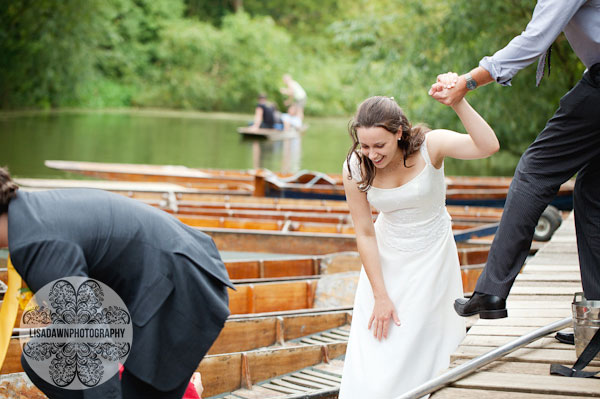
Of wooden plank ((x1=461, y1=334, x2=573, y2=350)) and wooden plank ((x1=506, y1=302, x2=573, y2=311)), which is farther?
wooden plank ((x1=506, y1=302, x2=573, y2=311))

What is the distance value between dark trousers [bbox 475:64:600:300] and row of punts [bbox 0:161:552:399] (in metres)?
1.13

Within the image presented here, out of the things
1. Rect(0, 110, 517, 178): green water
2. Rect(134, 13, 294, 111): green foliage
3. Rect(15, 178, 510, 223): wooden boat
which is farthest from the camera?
Rect(134, 13, 294, 111): green foliage

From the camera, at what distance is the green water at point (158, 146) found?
15352mm

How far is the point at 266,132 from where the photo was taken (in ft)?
61.4

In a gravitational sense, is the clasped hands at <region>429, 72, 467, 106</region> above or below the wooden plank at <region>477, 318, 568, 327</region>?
above

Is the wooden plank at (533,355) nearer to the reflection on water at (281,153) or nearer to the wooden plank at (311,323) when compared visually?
the wooden plank at (311,323)

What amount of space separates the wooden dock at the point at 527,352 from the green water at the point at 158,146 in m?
11.3

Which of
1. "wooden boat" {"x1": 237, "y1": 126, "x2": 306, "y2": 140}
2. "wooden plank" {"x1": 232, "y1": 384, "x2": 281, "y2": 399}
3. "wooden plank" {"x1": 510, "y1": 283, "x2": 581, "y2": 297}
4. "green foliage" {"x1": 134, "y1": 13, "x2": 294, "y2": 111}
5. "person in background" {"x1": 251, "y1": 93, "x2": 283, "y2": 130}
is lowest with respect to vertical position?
"wooden plank" {"x1": 232, "y1": 384, "x2": 281, "y2": 399}

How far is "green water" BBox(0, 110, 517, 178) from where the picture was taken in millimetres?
15352

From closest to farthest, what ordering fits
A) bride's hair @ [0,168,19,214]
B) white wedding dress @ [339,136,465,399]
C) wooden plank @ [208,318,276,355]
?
bride's hair @ [0,168,19,214] → white wedding dress @ [339,136,465,399] → wooden plank @ [208,318,276,355]

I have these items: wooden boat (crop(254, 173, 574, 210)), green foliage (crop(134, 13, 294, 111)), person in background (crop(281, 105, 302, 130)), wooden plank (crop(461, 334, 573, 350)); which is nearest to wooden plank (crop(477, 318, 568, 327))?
wooden plank (crop(461, 334, 573, 350))

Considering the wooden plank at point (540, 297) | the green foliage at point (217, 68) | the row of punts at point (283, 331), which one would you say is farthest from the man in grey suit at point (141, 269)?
the green foliage at point (217, 68)

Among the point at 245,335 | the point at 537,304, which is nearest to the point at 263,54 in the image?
the point at 245,335

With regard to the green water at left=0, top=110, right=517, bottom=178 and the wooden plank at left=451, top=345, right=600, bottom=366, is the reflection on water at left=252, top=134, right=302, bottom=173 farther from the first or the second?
the wooden plank at left=451, top=345, right=600, bottom=366
